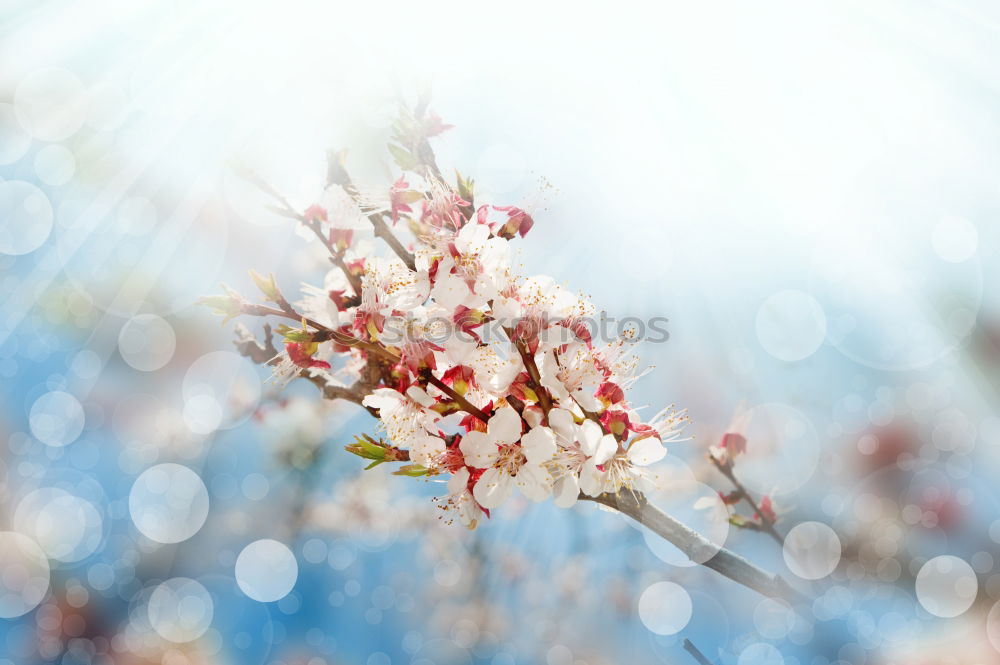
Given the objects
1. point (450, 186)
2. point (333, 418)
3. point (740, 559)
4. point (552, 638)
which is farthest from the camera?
point (552, 638)

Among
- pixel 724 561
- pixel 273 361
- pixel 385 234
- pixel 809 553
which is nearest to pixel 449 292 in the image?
pixel 385 234

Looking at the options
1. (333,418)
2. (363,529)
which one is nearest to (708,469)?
(333,418)

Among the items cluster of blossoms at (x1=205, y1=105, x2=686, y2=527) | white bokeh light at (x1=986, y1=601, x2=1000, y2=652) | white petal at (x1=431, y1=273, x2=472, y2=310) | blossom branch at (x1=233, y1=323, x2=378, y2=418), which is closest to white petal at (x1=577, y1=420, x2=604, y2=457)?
cluster of blossoms at (x1=205, y1=105, x2=686, y2=527)

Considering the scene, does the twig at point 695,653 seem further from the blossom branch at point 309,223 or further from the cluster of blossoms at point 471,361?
the blossom branch at point 309,223

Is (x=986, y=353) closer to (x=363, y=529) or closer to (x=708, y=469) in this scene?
(x=708, y=469)

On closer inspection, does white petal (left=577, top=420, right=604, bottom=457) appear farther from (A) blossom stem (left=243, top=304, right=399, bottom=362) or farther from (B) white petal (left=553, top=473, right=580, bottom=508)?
(A) blossom stem (left=243, top=304, right=399, bottom=362)

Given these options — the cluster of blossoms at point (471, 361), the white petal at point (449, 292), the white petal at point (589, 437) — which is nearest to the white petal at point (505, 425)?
the cluster of blossoms at point (471, 361)
